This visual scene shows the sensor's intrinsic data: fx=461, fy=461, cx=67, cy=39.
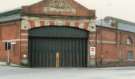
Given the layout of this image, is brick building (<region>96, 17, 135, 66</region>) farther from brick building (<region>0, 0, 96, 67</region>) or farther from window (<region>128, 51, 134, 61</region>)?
brick building (<region>0, 0, 96, 67</region>)

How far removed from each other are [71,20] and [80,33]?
190cm

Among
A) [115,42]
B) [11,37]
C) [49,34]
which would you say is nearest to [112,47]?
[115,42]

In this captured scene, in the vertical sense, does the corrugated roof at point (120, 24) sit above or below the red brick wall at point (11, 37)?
above

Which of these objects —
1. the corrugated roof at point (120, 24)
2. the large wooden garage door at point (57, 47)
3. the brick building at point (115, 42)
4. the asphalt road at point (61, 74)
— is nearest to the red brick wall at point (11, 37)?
the large wooden garage door at point (57, 47)

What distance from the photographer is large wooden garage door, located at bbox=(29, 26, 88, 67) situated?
52.1 meters

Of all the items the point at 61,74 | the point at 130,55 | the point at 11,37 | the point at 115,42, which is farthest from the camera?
the point at 130,55

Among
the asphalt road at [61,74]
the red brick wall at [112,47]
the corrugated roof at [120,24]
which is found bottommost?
the asphalt road at [61,74]

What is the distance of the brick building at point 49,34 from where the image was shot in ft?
169

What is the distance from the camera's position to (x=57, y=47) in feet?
174

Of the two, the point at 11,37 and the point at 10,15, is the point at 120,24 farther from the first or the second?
the point at 11,37

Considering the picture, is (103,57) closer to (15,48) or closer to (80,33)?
(80,33)

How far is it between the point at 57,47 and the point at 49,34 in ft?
6.33

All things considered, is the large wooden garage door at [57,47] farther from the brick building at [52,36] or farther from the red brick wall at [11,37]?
the red brick wall at [11,37]

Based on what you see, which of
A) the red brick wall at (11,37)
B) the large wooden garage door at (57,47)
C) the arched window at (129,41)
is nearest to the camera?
the red brick wall at (11,37)
